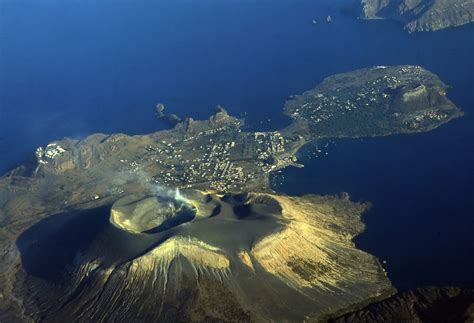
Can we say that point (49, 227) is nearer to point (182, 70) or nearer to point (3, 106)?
point (3, 106)

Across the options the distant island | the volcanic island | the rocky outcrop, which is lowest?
the rocky outcrop

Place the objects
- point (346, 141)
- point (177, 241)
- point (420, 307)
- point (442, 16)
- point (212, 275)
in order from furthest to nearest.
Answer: point (442, 16) → point (346, 141) → point (177, 241) → point (212, 275) → point (420, 307)

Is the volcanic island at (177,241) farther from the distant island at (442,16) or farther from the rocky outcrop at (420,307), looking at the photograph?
the distant island at (442,16)

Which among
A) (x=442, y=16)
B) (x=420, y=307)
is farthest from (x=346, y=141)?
(x=442, y=16)

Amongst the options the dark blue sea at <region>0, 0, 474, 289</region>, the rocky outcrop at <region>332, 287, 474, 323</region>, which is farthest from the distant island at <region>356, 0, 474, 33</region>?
the rocky outcrop at <region>332, 287, 474, 323</region>

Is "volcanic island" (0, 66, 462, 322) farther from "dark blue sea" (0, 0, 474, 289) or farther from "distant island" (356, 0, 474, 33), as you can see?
"distant island" (356, 0, 474, 33)

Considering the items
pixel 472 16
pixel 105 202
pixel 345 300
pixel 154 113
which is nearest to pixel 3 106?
pixel 154 113

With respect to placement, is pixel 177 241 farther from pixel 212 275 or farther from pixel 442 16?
pixel 442 16
